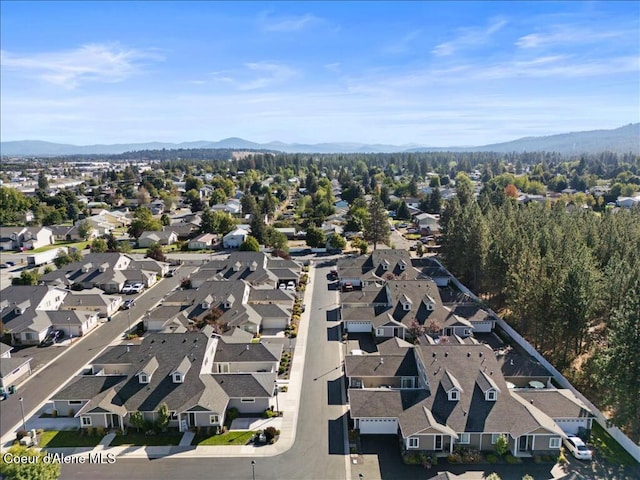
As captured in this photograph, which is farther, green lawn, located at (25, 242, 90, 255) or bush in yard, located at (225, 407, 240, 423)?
green lawn, located at (25, 242, 90, 255)

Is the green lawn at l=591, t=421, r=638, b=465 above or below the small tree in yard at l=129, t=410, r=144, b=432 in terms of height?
below

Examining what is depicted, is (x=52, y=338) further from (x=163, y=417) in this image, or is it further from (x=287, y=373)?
(x=287, y=373)

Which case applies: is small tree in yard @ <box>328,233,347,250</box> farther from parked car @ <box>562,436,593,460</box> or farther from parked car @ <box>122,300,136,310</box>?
parked car @ <box>562,436,593,460</box>

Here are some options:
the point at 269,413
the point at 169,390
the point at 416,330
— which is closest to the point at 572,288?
the point at 416,330

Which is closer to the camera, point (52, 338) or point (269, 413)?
point (269, 413)

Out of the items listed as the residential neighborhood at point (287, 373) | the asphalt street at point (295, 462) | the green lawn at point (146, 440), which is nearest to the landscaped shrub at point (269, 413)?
the residential neighborhood at point (287, 373)

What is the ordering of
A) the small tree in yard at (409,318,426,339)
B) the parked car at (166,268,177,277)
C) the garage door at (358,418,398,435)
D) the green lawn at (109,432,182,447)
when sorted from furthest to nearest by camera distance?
the parked car at (166,268,177,277) → the small tree in yard at (409,318,426,339) → the garage door at (358,418,398,435) → the green lawn at (109,432,182,447)

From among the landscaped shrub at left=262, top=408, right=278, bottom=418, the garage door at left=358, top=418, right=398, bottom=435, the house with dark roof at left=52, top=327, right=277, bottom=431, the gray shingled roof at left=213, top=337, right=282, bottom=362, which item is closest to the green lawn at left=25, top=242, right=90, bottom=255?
the house with dark roof at left=52, top=327, right=277, bottom=431
